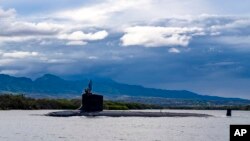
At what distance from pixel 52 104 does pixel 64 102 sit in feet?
11.8

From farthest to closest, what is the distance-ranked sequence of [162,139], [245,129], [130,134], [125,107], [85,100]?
[125,107] < [85,100] < [130,134] < [162,139] < [245,129]

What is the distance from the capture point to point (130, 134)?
6269 cm

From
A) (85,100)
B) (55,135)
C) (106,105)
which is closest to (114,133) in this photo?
(55,135)

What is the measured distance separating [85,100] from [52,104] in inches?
3217

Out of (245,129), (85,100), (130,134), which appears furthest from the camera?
(85,100)

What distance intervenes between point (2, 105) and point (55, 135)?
356ft

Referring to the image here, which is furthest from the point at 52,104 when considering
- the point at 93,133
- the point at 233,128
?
the point at 233,128

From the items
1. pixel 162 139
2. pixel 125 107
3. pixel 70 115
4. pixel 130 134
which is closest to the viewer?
pixel 162 139

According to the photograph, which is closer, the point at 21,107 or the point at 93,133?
the point at 93,133

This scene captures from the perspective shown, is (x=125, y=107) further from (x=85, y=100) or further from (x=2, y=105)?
(x=85, y=100)

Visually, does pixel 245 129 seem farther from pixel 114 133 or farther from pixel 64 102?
pixel 64 102

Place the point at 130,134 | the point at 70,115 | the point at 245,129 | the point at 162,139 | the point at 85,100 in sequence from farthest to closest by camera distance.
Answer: the point at 70,115, the point at 85,100, the point at 130,134, the point at 162,139, the point at 245,129

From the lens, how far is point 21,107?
16400 centimetres

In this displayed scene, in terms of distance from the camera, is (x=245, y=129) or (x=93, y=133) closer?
(x=245, y=129)
